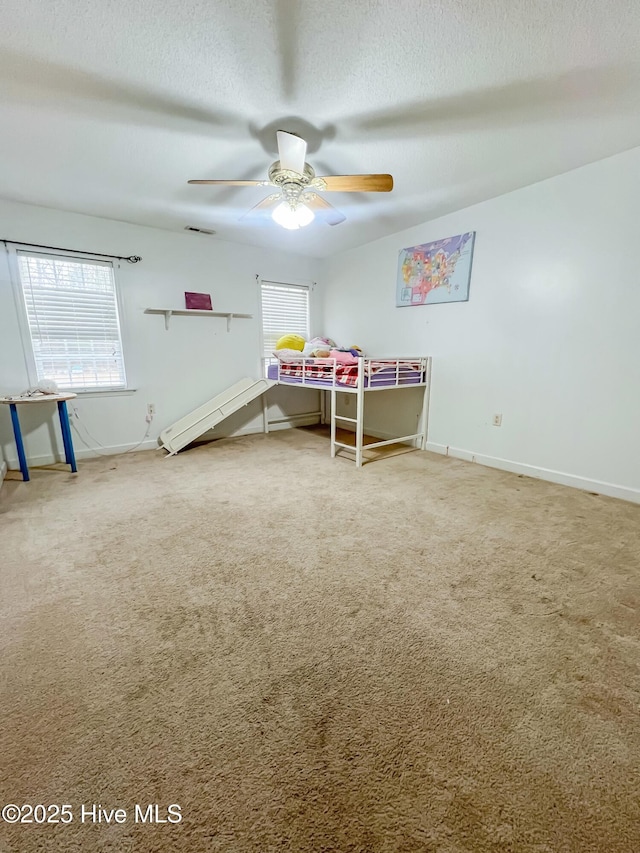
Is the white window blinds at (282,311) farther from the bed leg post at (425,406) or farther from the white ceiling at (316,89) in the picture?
the bed leg post at (425,406)

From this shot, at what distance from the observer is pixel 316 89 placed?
1.63 metres

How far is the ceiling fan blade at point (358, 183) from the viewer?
1970mm

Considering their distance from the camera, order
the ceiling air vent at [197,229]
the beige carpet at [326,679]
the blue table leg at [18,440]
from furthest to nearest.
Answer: the ceiling air vent at [197,229] < the blue table leg at [18,440] < the beige carpet at [326,679]

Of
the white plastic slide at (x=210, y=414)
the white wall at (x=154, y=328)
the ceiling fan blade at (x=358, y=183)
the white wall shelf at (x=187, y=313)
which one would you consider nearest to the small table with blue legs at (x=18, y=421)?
the white wall at (x=154, y=328)

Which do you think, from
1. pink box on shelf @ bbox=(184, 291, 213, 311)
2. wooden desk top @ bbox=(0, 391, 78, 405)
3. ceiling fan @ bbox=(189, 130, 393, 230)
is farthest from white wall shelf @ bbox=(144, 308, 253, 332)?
ceiling fan @ bbox=(189, 130, 393, 230)

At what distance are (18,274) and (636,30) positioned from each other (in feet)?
14.0

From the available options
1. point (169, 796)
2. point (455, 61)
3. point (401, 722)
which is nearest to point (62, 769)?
point (169, 796)

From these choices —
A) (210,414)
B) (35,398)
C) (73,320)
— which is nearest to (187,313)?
(73,320)

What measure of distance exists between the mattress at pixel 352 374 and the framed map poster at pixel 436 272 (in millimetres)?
727

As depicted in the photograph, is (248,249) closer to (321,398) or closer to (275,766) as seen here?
(321,398)

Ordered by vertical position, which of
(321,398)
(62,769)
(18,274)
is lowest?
(62,769)

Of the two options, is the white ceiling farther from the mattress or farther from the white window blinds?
the white window blinds

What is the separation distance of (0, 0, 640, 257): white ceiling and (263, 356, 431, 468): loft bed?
4.71 ft

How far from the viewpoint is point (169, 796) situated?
2.67 ft
